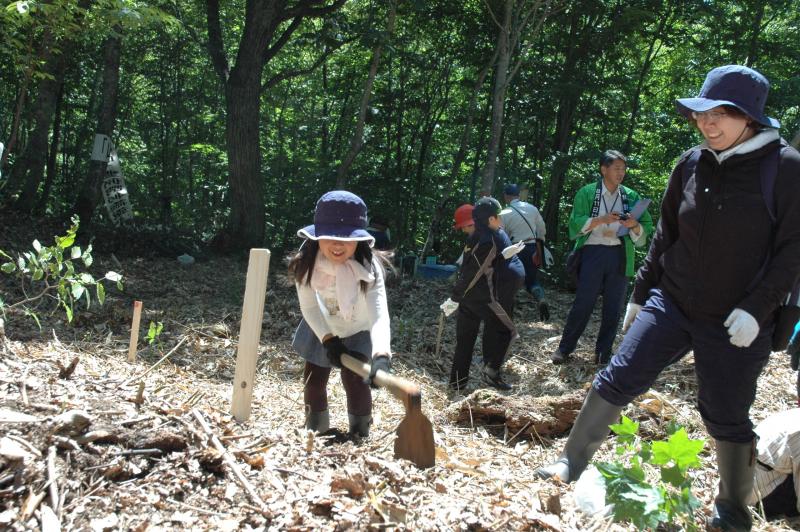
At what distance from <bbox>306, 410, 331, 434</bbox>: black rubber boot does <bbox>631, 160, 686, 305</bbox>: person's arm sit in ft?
6.68

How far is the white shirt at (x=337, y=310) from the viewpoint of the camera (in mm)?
4031

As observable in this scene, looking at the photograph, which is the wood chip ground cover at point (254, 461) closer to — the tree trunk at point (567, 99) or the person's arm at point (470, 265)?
the person's arm at point (470, 265)

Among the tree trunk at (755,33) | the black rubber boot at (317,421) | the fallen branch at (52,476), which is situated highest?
the tree trunk at (755,33)

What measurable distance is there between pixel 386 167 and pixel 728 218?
12.3 m

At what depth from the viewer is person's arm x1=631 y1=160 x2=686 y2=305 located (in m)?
3.27

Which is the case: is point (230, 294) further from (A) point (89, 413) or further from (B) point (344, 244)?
(A) point (89, 413)

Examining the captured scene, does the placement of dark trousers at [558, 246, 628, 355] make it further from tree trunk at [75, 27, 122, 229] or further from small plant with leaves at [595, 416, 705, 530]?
tree trunk at [75, 27, 122, 229]

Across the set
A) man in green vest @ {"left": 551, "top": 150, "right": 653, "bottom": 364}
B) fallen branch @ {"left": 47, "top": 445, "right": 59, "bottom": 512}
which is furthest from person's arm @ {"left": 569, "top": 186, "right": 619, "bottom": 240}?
fallen branch @ {"left": 47, "top": 445, "right": 59, "bottom": 512}

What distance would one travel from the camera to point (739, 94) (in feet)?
9.72

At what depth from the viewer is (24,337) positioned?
20.8 feet

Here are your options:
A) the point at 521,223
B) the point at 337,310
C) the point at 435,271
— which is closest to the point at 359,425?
the point at 337,310

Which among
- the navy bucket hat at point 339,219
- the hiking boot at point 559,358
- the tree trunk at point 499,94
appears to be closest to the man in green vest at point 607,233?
the hiking boot at point 559,358

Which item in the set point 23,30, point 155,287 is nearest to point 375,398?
point 155,287

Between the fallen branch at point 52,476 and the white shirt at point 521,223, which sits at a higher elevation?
the white shirt at point 521,223
